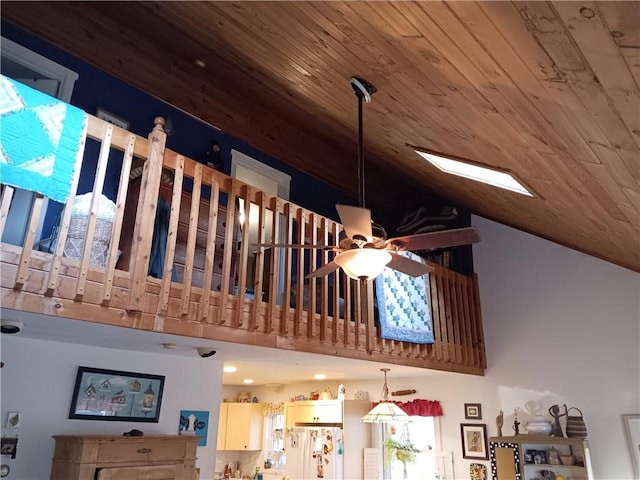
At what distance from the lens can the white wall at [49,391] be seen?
3.54 metres

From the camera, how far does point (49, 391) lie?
3711 millimetres

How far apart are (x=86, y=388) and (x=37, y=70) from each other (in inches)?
117

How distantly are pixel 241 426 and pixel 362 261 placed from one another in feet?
19.4

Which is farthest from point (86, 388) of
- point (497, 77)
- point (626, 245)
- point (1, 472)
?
point (626, 245)

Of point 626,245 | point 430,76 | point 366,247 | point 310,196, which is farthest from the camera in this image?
point 310,196

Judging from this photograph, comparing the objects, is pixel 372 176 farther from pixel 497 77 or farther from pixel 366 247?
pixel 497 77

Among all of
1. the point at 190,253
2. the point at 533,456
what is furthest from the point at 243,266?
the point at 533,456

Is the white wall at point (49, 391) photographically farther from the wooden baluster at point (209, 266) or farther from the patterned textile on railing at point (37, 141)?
the patterned textile on railing at point (37, 141)

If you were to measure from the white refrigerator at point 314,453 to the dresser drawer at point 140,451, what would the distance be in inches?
125

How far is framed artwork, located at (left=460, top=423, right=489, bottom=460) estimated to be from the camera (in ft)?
19.5

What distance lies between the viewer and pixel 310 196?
6.81m

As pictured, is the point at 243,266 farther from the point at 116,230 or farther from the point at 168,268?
the point at 116,230

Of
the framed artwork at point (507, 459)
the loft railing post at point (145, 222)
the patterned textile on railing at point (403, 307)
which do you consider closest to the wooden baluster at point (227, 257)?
the loft railing post at point (145, 222)

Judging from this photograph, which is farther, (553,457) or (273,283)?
(553,457)
